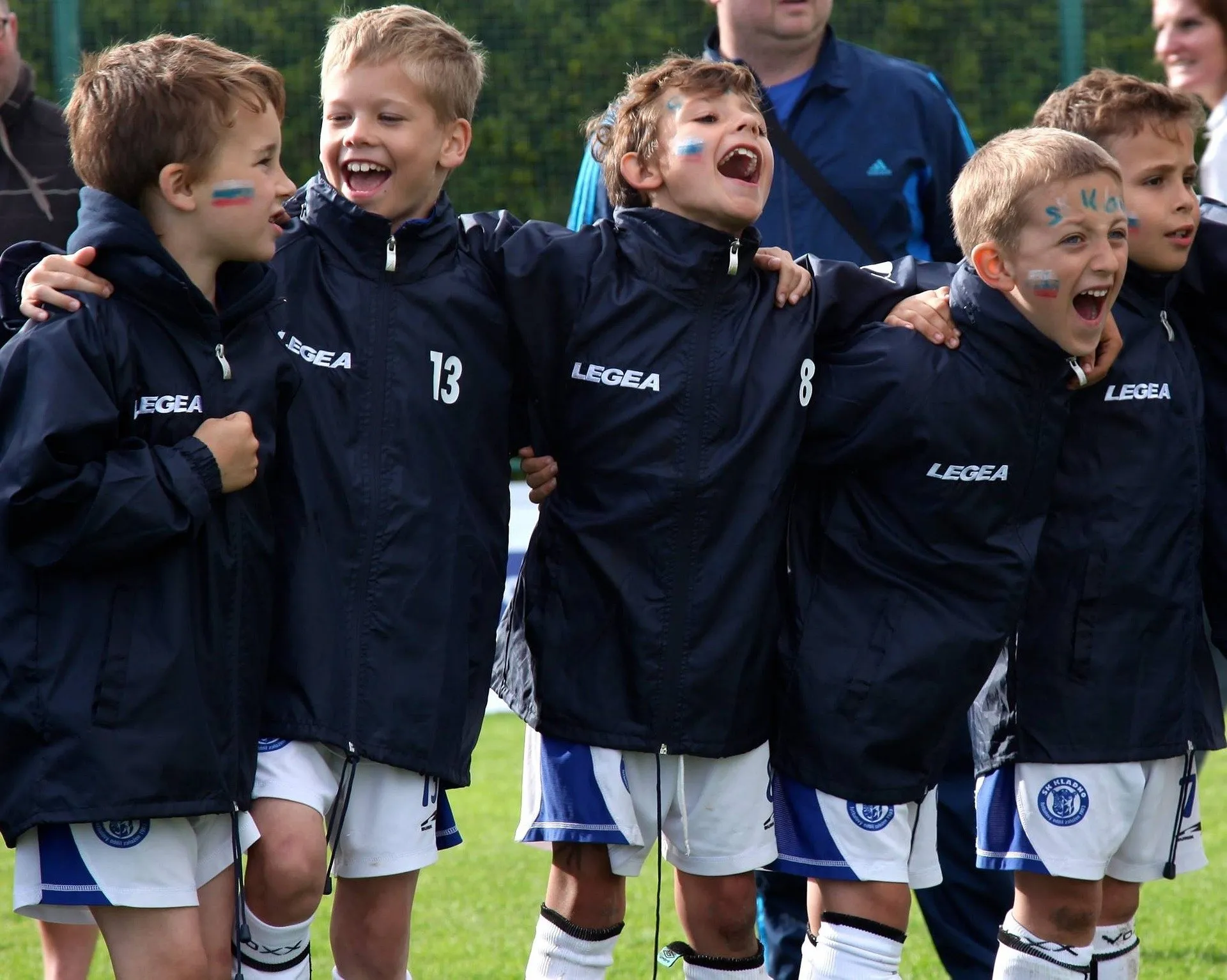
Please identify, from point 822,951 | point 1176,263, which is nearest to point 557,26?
point 1176,263

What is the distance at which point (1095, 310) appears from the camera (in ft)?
10.9

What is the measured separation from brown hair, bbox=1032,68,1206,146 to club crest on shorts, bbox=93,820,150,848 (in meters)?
2.23

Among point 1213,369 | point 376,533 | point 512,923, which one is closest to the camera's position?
point 376,533

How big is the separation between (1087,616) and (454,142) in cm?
152

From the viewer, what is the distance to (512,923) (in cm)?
499

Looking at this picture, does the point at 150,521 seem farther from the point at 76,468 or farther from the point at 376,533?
the point at 376,533

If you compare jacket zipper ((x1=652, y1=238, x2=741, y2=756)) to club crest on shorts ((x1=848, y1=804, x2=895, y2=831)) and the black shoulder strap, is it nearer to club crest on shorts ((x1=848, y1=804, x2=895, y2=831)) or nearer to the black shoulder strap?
club crest on shorts ((x1=848, y1=804, x2=895, y2=831))

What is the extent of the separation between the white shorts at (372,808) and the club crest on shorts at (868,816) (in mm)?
773

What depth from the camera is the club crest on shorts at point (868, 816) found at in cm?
324

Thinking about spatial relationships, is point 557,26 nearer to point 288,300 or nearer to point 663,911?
point 663,911

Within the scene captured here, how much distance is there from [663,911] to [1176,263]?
253 centimetres

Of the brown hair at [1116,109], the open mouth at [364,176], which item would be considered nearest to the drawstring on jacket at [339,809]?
the open mouth at [364,176]

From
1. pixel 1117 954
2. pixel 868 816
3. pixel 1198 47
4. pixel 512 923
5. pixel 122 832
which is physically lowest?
pixel 512 923

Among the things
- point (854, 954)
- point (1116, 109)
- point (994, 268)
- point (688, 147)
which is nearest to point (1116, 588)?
point (994, 268)
